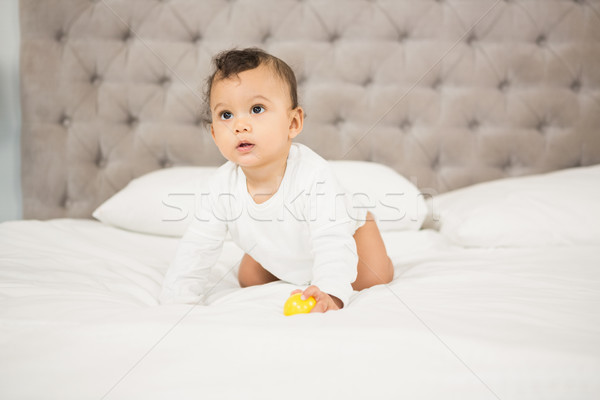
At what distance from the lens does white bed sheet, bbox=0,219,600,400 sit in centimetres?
51

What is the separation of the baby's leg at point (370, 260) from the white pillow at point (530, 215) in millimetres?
379

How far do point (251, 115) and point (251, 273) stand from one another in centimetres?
43

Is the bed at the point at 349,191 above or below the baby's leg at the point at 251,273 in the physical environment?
above

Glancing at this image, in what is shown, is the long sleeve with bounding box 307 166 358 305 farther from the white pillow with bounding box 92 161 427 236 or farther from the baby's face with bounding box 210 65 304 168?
the white pillow with bounding box 92 161 427 236

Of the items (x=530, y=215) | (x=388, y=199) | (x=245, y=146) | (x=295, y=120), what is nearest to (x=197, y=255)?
(x=245, y=146)

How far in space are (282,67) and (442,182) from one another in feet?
3.61

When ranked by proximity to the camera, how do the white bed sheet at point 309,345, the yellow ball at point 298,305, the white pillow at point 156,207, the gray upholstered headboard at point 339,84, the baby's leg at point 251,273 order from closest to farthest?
the white bed sheet at point 309,345 → the yellow ball at point 298,305 → the baby's leg at point 251,273 → the white pillow at point 156,207 → the gray upholstered headboard at point 339,84

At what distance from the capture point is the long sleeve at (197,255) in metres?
0.91

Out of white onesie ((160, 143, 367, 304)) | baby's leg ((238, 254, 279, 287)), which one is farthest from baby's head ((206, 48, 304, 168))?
baby's leg ((238, 254, 279, 287))

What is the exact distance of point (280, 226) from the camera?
3.20 ft

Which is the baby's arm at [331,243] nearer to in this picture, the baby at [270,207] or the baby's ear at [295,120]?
the baby at [270,207]

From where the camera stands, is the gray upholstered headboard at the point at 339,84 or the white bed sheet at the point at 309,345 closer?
the white bed sheet at the point at 309,345

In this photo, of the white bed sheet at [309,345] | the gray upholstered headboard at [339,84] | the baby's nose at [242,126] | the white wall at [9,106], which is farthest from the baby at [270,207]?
the white wall at [9,106]

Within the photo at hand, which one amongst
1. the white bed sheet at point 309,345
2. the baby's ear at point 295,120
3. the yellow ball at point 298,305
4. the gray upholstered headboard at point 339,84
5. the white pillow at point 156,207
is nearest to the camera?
the white bed sheet at point 309,345
